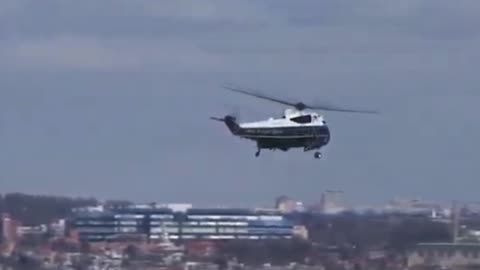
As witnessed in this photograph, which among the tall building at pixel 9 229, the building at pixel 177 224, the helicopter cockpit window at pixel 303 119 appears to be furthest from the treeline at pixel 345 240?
the helicopter cockpit window at pixel 303 119

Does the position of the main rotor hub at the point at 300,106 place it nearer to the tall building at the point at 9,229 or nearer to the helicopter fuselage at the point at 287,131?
the helicopter fuselage at the point at 287,131

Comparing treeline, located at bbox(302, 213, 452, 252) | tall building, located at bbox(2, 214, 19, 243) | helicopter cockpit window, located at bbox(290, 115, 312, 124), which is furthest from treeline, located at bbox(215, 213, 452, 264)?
helicopter cockpit window, located at bbox(290, 115, 312, 124)

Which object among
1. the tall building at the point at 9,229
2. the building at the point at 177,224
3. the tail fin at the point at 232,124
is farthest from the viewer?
the building at the point at 177,224

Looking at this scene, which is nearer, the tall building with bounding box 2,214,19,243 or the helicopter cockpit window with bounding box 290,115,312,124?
the helicopter cockpit window with bounding box 290,115,312,124

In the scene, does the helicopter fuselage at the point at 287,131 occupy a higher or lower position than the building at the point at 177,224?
lower

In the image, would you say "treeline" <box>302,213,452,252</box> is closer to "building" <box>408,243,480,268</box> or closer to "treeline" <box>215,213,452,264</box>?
"treeline" <box>215,213,452,264</box>

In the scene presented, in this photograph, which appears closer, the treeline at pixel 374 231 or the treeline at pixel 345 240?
the treeline at pixel 345 240
